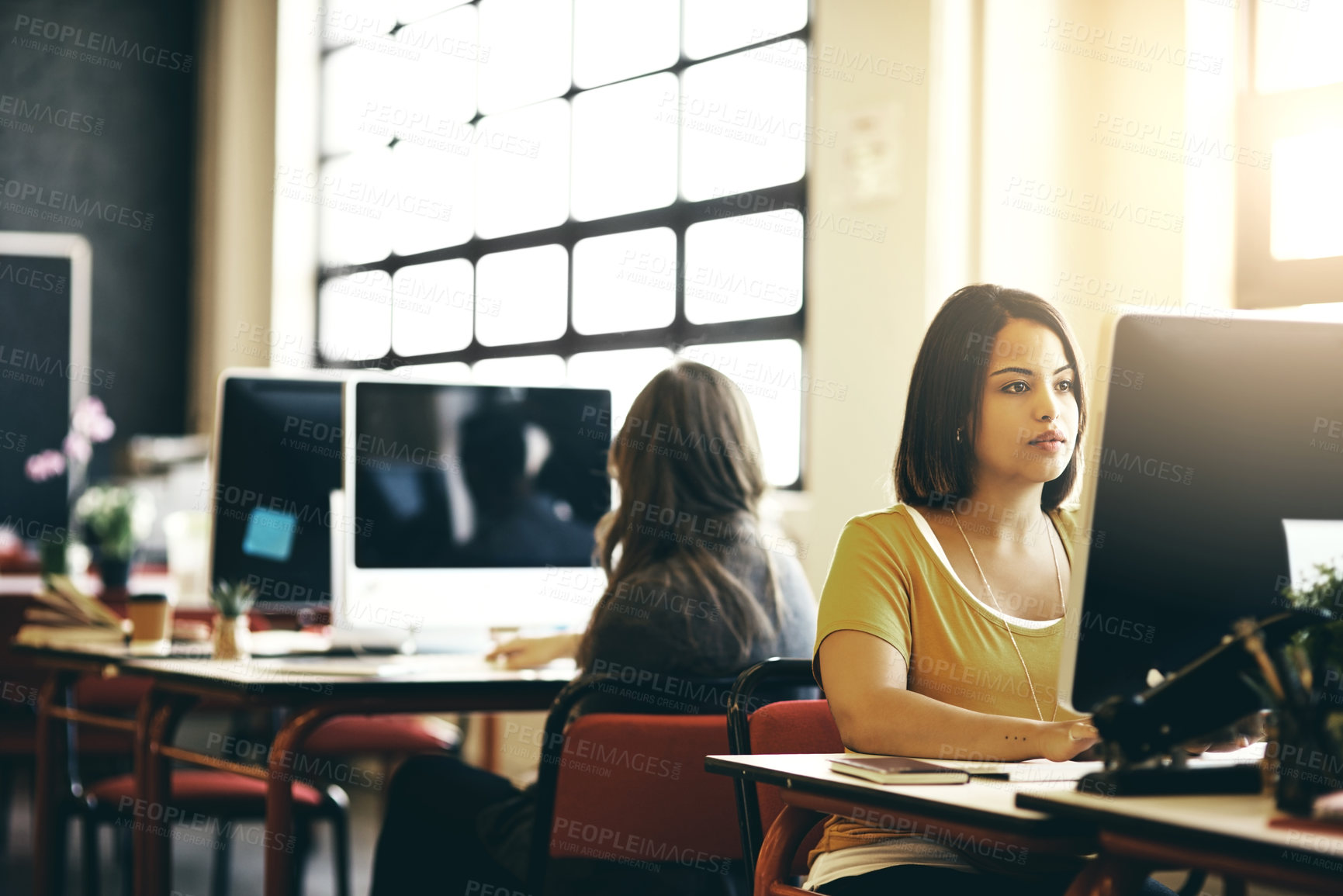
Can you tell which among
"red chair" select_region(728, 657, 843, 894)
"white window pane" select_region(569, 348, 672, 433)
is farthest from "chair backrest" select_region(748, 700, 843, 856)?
"white window pane" select_region(569, 348, 672, 433)

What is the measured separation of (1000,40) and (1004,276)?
579mm

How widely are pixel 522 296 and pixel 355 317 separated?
133 cm

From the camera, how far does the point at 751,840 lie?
162 centimetres

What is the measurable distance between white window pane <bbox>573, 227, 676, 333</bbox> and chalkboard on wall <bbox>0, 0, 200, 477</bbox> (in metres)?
2.91

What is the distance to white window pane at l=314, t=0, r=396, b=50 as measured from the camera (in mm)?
6211

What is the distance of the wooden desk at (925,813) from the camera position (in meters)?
1.06

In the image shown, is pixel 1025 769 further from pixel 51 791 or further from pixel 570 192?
pixel 570 192

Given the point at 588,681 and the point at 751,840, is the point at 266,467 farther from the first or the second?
the point at 751,840

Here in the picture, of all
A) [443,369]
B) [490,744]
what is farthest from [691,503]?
[443,369]

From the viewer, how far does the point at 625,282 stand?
4824 mm

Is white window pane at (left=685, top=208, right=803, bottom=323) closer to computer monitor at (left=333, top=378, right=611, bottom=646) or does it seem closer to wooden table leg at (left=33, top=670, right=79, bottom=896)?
computer monitor at (left=333, top=378, right=611, bottom=646)

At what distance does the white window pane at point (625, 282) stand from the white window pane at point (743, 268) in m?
0.11

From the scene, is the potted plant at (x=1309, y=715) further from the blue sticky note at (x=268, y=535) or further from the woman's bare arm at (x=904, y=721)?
the blue sticky note at (x=268, y=535)

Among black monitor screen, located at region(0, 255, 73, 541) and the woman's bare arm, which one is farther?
black monitor screen, located at region(0, 255, 73, 541)
